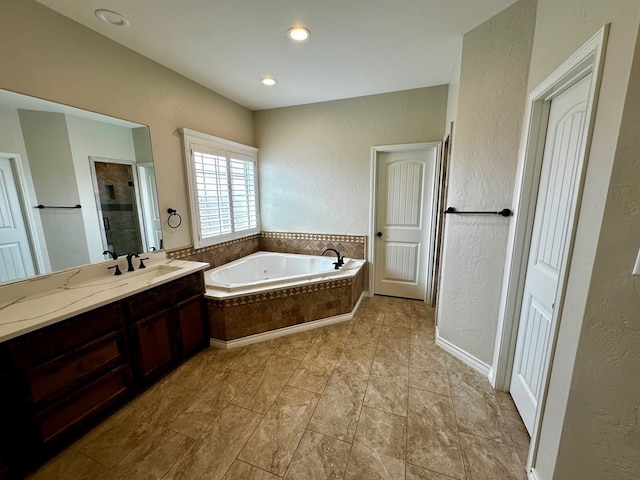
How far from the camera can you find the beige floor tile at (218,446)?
128 centimetres

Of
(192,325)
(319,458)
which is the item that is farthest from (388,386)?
(192,325)

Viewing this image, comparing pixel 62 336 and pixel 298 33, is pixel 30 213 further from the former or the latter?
pixel 298 33

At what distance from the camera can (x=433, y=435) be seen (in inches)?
57.6

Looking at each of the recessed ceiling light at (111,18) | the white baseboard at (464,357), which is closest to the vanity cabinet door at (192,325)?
the recessed ceiling light at (111,18)

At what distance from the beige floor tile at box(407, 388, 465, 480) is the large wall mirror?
2.48 metres

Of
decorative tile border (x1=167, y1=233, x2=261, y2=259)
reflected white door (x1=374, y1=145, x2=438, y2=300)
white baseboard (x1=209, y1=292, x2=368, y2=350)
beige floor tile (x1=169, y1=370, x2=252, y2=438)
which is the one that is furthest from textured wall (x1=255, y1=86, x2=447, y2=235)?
beige floor tile (x1=169, y1=370, x2=252, y2=438)

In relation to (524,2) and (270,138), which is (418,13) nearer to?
(524,2)

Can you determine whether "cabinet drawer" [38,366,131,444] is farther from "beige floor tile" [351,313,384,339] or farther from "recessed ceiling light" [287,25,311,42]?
"recessed ceiling light" [287,25,311,42]

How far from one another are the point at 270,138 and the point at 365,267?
7.27 ft

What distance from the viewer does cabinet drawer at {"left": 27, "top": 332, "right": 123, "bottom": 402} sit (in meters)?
1.27

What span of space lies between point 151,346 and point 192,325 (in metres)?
0.37

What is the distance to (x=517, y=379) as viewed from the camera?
5.49 feet

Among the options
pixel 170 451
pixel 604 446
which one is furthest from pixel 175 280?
pixel 604 446

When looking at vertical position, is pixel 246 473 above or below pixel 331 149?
below
